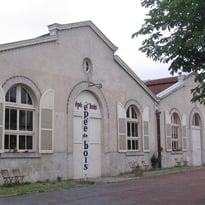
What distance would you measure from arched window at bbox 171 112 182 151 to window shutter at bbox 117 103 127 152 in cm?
653

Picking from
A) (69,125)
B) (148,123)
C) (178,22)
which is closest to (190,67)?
(178,22)

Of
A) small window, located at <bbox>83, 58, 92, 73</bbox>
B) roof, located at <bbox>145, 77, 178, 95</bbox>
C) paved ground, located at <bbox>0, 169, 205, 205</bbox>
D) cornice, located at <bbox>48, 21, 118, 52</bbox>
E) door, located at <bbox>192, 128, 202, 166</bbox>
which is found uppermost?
cornice, located at <bbox>48, 21, 118, 52</bbox>

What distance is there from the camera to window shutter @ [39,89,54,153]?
18625 mm

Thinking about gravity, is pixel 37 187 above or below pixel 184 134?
below

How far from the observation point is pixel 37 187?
16266 mm

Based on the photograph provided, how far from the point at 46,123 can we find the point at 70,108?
Answer: 190 centimetres

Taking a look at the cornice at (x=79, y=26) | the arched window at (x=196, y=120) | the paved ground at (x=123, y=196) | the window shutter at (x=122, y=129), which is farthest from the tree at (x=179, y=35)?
the arched window at (x=196, y=120)

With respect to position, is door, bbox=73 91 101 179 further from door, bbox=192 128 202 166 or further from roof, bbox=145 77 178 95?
door, bbox=192 128 202 166

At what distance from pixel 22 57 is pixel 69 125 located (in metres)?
4.16

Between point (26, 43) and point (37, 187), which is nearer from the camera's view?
point (37, 187)

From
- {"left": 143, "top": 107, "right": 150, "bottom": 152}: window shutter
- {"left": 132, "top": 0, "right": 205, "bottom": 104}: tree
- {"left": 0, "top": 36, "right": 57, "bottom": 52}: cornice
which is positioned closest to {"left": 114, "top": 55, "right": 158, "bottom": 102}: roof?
{"left": 143, "top": 107, "right": 150, "bottom": 152}: window shutter

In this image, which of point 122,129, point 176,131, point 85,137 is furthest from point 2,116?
point 176,131

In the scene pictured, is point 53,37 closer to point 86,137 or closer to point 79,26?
point 79,26

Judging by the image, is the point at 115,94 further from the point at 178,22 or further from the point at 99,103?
the point at 178,22
